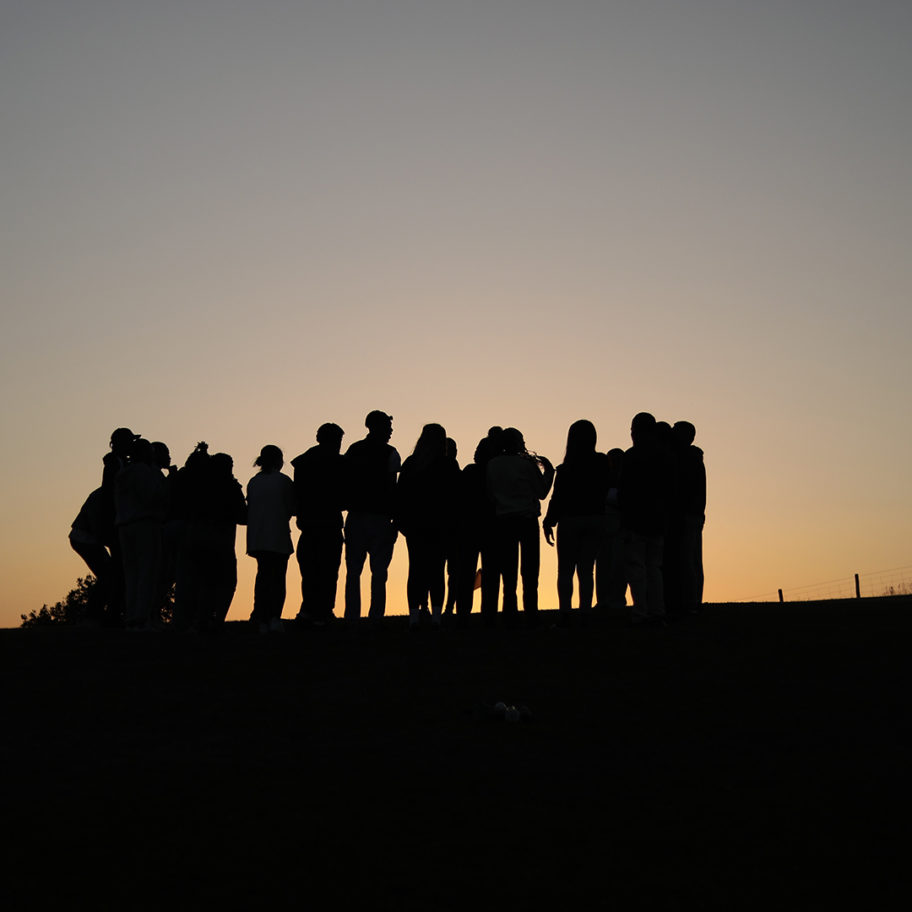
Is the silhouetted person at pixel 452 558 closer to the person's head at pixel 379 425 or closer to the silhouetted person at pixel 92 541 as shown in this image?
the person's head at pixel 379 425

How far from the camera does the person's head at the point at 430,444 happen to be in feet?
49.2

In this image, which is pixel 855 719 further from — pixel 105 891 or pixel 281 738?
pixel 105 891

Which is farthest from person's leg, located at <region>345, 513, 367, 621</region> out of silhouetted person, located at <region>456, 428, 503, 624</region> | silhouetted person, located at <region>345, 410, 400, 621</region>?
silhouetted person, located at <region>456, 428, 503, 624</region>

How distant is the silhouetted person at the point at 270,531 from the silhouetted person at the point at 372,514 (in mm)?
808

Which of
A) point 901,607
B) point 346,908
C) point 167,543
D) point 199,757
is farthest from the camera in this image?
point 901,607

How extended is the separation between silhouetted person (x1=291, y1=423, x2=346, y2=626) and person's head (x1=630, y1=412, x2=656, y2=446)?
3.32 m

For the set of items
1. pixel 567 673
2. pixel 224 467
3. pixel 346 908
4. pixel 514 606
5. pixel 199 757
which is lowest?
pixel 346 908

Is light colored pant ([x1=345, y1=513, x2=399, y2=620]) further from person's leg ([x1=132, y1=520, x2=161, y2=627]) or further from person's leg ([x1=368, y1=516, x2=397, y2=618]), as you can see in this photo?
person's leg ([x1=132, y1=520, x2=161, y2=627])

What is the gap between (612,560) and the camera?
17828 millimetres

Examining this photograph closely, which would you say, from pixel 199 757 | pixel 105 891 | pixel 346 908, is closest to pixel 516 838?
pixel 346 908

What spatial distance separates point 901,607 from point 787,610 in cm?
153

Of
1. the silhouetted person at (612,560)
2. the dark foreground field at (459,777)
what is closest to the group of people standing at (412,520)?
the silhouetted person at (612,560)

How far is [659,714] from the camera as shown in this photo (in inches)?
374

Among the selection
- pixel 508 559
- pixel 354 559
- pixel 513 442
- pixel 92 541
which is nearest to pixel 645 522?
pixel 508 559
